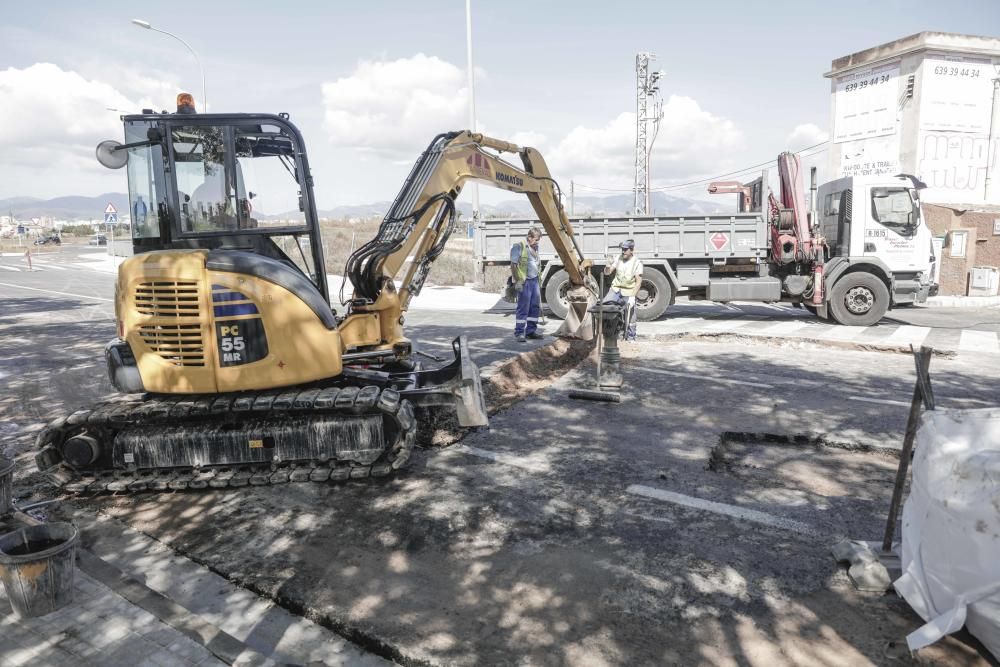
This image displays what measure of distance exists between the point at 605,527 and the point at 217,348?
10.4 feet

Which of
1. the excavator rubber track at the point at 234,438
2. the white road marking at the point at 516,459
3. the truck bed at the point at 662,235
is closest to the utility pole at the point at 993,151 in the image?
the truck bed at the point at 662,235

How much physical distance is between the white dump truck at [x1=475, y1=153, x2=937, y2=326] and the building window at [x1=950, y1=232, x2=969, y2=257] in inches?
238

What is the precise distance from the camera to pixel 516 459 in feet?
18.1

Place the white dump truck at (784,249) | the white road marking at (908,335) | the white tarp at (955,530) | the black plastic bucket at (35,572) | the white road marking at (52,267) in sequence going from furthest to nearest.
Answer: the white road marking at (52,267) < the white dump truck at (784,249) < the white road marking at (908,335) < the black plastic bucket at (35,572) < the white tarp at (955,530)

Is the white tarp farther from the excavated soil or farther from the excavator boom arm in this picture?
the excavator boom arm

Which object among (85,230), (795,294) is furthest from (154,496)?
(85,230)

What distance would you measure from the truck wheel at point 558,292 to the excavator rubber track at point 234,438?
8.74m

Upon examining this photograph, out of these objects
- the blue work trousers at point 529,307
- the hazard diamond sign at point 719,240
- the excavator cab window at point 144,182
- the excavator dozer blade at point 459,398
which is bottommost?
the excavator dozer blade at point 459,398

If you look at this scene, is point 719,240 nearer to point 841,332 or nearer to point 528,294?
point 841,332

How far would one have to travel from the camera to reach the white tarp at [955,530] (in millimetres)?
2730

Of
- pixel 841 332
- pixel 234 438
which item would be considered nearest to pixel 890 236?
pixel 841 332

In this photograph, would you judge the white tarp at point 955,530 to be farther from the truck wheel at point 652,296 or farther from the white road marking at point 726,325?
the truck wheel at point 652,296

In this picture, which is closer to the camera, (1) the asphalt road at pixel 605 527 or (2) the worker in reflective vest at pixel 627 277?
(1) the asphalt road at pixel 605 527

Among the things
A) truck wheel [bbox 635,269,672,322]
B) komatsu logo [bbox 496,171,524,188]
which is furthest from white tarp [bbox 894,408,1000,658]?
truck wheel [bbox 635,269,672,322]
